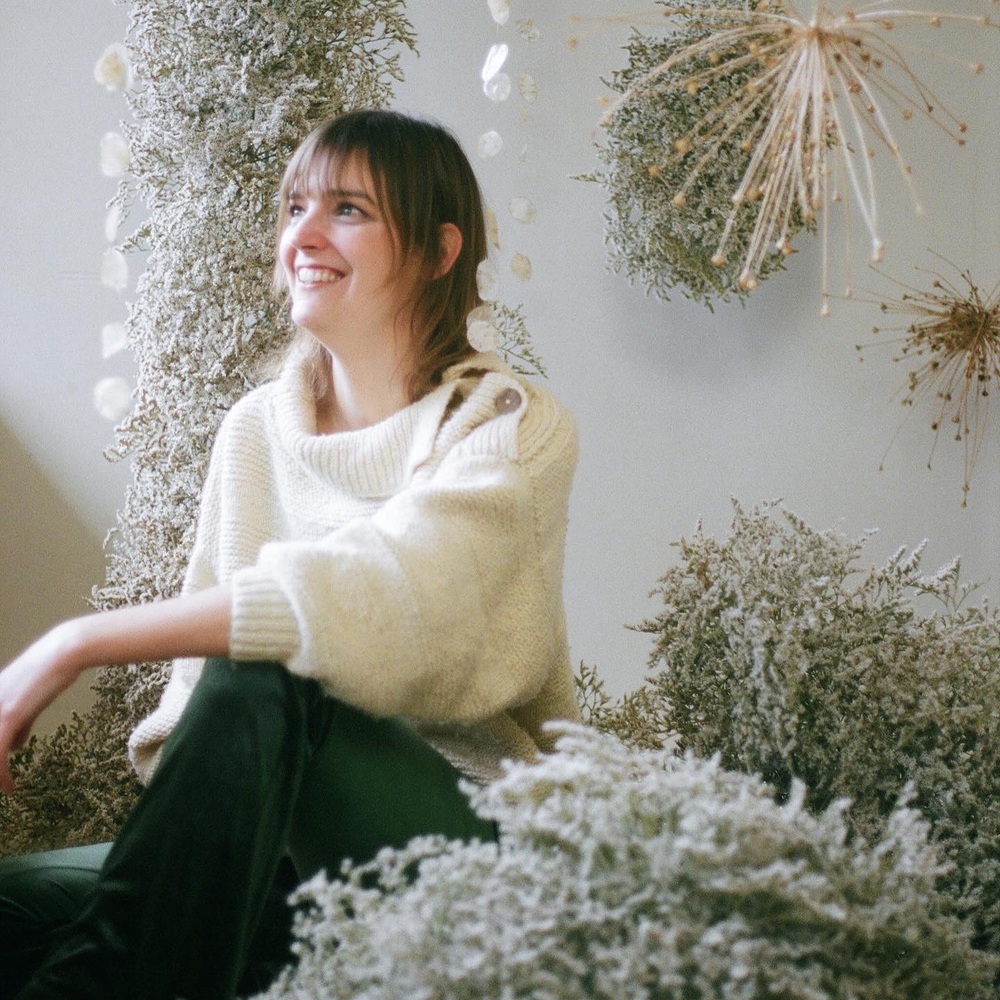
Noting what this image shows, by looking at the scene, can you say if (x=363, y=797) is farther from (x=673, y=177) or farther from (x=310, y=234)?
(x=673, y=177)

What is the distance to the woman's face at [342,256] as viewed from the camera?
1.51 m

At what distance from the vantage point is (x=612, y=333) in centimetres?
243

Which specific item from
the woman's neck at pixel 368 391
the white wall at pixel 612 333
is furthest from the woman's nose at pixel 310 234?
the white wall at pixel 612 333

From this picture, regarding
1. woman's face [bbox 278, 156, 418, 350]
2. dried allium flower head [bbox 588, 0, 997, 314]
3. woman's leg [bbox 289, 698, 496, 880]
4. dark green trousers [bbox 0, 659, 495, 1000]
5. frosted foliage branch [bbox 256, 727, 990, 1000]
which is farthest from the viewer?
woman's face [bbox 278, 156, 418, 350]

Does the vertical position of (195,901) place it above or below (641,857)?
below

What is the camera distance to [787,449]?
7.98ft

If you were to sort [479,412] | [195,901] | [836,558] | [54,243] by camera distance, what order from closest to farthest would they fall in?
1. [195,901]
2. [479,412]
3. [836,558]
4. [54,243]

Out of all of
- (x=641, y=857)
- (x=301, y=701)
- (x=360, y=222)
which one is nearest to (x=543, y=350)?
(x=360, y=222)

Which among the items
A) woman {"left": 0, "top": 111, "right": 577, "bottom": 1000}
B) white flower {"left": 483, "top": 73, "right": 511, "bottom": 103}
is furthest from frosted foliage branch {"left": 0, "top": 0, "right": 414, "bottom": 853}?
white flower {"left": 483, "top": 73, "right": 511, "bottom": 103}

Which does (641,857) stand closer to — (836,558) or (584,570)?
(836,558)

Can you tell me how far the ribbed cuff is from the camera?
44.8 inches

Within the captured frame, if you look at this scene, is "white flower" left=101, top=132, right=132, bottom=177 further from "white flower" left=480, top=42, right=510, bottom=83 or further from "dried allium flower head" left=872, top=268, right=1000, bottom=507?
"dried allium flower head" left=872, top=268, right=1000, bottom=507

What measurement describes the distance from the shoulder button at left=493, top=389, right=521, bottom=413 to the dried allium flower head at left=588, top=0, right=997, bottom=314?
29 centimetres

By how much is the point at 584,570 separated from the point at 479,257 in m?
0.98
